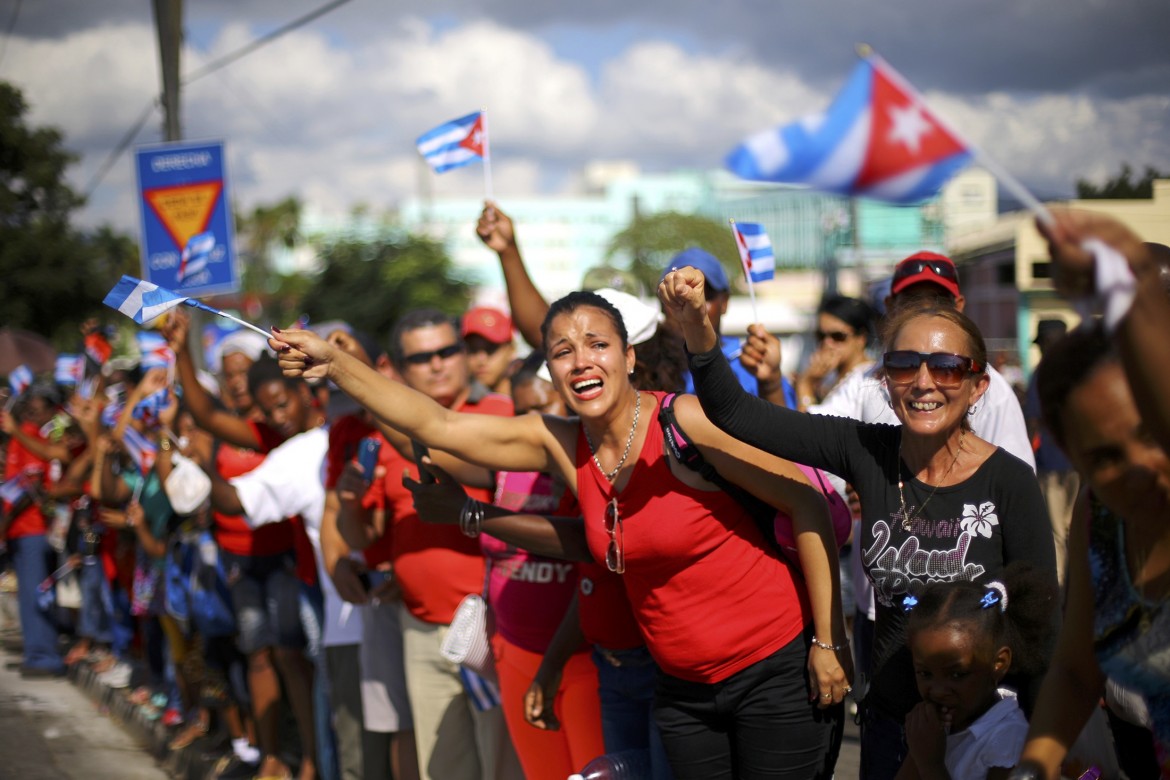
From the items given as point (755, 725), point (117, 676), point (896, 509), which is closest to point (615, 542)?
point (755, 725)

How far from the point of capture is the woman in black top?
2.81 meters

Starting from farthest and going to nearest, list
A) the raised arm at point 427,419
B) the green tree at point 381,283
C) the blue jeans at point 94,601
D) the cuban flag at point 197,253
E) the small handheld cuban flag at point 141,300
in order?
the green tree at point 381,283 < the blue jeans at point 94,601 < the cuban flag at point 197,253 < the small handheld cuban flag at point 141,300 < the raised arm at point 427,419

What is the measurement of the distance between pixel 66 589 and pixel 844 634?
331 inches

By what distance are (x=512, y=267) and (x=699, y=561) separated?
6.84 ft

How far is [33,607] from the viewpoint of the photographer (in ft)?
31.6

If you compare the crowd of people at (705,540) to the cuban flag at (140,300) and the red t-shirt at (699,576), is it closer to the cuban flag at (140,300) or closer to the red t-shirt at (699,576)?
the red t-shirt at (699,576)

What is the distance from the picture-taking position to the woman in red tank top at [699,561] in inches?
126

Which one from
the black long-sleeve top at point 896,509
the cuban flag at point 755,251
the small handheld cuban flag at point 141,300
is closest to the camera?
the black long-sleeve top at point 896,509

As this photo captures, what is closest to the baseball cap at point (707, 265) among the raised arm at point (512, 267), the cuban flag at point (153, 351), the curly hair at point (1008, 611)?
the raised arm at point (512, 267)

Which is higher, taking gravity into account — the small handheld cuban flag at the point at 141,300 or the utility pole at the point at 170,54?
the utility pole at the point at 170,54

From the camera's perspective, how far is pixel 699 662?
10.6 feet

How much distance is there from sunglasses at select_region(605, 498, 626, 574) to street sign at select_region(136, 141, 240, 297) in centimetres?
568

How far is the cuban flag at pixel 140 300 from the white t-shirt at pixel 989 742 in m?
2.40

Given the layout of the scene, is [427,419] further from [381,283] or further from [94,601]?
[381,283]
